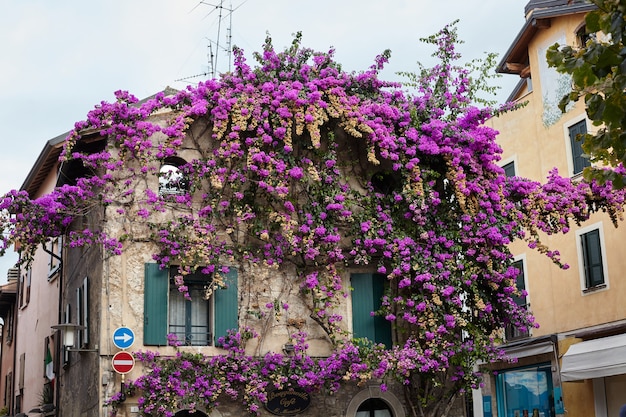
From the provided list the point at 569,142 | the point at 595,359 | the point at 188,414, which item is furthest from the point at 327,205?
the point at 569,142

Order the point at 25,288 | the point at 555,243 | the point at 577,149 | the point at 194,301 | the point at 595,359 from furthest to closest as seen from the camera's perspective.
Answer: the point at 25,288 → the point at 555,243 → the point at 577,149 → the point at 595,359 → the point at 194,301

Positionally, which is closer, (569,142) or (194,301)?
(194,301)

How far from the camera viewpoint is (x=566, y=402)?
23391 millimetres

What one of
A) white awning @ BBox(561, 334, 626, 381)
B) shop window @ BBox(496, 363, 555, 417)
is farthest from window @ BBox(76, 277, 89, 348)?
shop window @ BBox(496, 363, 555, 417)

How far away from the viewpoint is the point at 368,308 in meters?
17.5

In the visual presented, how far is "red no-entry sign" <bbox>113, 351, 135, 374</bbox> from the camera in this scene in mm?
14969

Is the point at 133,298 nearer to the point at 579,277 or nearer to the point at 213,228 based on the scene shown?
the point at 213,228

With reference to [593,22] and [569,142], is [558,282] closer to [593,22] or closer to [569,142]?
[569,142]

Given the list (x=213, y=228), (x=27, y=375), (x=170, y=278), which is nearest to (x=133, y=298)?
(x=170, y=278)

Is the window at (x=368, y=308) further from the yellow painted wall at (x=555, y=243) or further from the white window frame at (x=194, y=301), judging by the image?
the yellow painted wall at (x=555, y=243)

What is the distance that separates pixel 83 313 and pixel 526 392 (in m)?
13.8

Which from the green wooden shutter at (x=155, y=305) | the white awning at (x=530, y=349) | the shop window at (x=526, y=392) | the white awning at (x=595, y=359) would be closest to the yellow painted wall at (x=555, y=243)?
the white awning at (x=530, y=349)

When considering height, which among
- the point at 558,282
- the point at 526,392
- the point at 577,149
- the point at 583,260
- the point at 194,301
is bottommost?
the point at 526,392

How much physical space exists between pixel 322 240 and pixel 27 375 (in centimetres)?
1606
